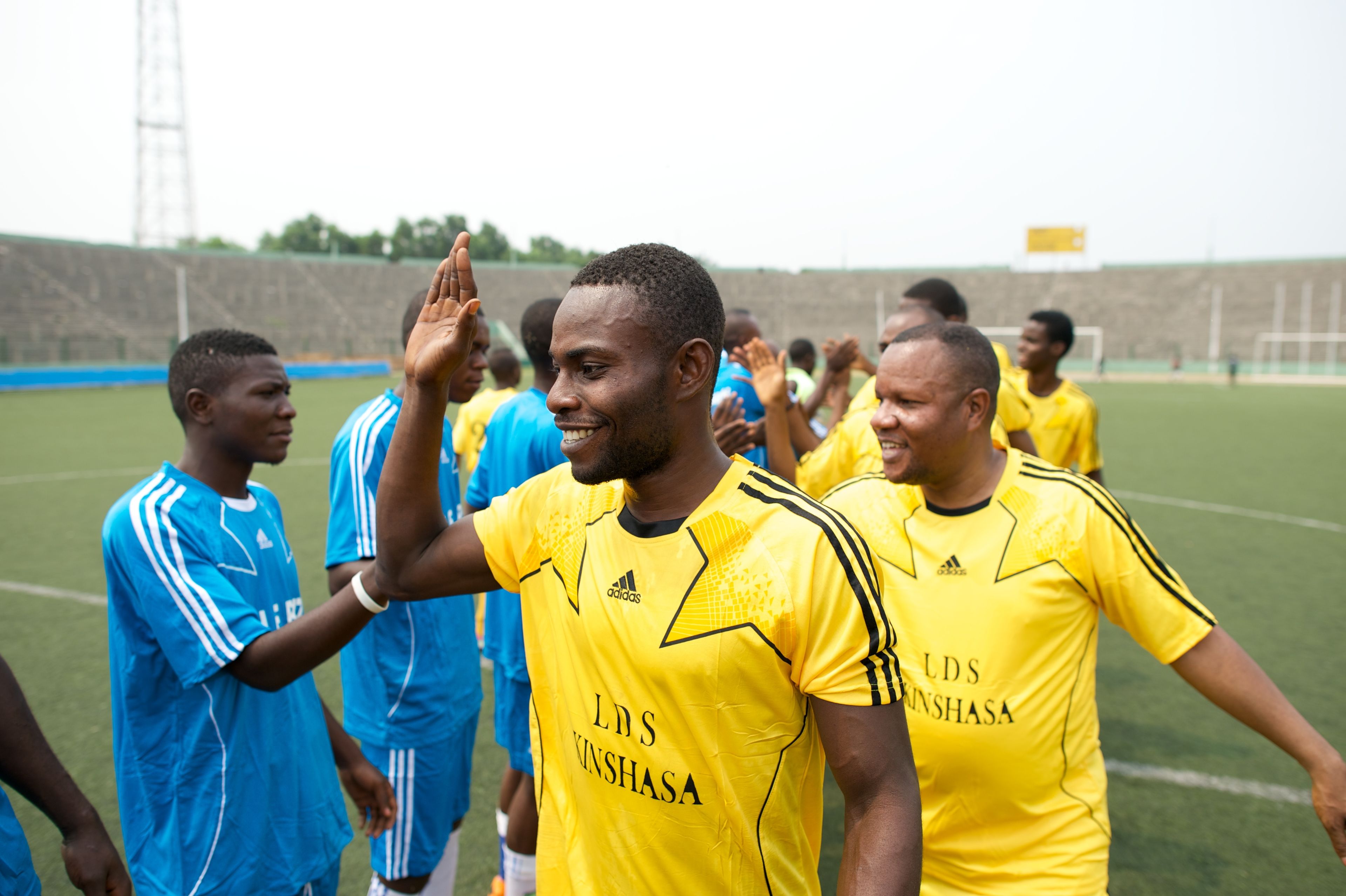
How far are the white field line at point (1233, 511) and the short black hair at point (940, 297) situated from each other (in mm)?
5751

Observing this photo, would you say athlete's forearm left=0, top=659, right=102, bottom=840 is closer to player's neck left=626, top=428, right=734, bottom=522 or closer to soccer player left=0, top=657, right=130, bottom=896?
soccer player left=0, top=657, right=130, bottom=896

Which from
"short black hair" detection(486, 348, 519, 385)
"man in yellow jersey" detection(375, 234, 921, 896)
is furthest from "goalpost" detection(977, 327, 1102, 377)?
"man in yellow jersey" detection(375, 234, 921, 896)

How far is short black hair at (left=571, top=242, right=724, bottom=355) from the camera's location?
161 cm

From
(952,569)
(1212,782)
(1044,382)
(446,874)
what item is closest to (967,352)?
(952,569)

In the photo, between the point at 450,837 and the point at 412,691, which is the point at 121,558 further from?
the point at 450,837

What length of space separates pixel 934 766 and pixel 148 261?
53501 millimetres

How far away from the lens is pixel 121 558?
2.29 metres

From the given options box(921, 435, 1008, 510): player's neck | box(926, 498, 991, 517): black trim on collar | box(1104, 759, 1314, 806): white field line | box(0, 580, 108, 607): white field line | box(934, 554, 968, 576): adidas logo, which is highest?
box(921, 435, 1008, 510): player's neck

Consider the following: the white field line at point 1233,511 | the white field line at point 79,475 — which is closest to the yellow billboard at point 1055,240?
the white field line at point 1233,511

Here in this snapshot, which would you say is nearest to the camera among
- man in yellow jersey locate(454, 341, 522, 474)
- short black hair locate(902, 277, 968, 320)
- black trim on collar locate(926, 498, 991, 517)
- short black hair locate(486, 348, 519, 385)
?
black trim on collar locate(926, 498, 991, 517)

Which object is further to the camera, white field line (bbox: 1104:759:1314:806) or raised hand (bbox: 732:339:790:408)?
Result: white field line (bbox: 1104:759:1314:806)

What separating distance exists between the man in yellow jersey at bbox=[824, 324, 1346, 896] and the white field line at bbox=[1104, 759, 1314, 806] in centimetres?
264

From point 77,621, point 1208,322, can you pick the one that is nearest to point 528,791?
point 77,621

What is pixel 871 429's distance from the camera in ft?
12.9
